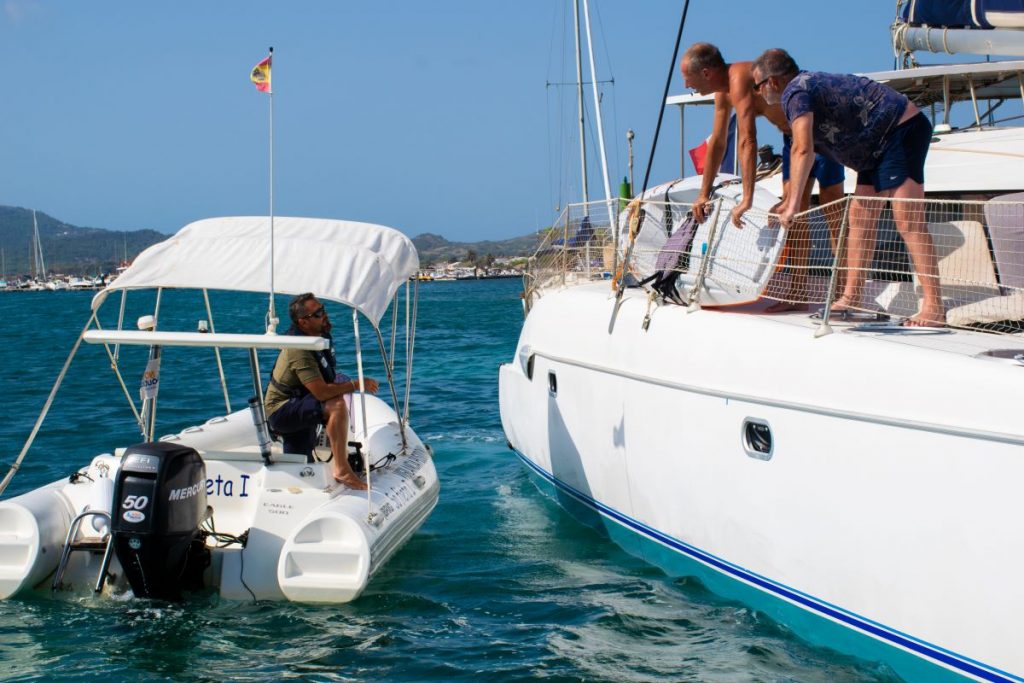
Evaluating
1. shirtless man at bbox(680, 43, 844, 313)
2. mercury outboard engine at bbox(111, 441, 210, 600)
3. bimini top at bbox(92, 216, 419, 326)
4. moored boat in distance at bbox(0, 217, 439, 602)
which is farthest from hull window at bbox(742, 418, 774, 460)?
mercury outboard engine at bbox(111, 441, 210, 600)

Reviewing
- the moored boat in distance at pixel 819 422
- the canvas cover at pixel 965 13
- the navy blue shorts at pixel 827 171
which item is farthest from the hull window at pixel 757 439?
the canvas cover at pixel 965 13

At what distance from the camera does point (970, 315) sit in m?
5.76

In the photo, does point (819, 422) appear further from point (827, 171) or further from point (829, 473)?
point (827, 171)

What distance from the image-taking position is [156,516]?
6062 millimetres

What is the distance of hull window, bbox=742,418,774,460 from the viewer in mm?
5793

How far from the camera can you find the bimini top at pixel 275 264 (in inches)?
284

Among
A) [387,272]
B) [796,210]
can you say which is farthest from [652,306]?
[387,272]

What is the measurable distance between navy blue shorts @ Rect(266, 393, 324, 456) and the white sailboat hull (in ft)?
6.49

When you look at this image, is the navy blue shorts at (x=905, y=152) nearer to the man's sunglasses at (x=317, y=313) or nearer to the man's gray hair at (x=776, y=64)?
the man's gray hair at (x=776, y=64)

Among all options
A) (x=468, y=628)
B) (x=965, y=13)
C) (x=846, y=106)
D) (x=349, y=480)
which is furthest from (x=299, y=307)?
(x=965, y=13)

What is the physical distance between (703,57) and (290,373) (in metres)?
3.53

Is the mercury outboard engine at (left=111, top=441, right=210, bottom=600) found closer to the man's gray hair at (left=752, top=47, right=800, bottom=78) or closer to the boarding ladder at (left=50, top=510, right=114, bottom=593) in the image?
the boarding ladder at (left=50, top=510, right=114, bottom=593)

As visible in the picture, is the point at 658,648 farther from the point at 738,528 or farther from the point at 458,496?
the point at 458,496

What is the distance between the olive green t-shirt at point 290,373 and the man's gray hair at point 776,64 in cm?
349
